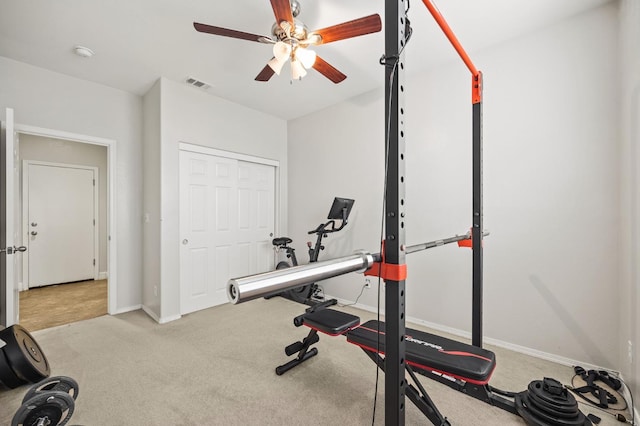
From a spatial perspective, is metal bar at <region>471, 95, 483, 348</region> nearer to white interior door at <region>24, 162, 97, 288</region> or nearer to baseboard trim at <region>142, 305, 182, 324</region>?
baseboard trim at <region>142, 305, 182, 324</region>

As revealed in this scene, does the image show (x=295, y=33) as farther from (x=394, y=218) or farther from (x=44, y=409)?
(x=44, y=409)

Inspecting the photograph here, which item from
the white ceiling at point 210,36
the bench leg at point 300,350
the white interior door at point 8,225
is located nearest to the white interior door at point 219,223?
the white ceiling at point 210,36

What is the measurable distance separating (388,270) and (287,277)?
36 cm

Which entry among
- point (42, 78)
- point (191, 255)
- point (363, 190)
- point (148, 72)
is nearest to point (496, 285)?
point (363, 190)

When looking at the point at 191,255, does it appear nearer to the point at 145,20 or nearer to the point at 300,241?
the point at 300,241

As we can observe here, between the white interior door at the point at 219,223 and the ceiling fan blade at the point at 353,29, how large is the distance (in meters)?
2.34

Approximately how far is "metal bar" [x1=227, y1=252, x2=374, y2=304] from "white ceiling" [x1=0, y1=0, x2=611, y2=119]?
209 cm

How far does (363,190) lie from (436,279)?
53.3 inches

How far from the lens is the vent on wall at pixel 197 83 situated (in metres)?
3.26

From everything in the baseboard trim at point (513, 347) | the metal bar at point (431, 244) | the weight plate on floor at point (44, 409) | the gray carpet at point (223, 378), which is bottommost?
the gray carpet at point (223, 378)

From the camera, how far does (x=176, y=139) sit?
333cm

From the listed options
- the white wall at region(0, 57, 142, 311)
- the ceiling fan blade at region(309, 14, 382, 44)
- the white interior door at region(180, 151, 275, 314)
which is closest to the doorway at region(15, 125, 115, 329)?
the white wall at region(0, 57, 142, 311)

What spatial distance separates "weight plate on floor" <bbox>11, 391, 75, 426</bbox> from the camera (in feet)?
4.40

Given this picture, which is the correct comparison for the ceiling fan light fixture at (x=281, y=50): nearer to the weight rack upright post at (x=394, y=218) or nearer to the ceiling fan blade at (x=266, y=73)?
the ceiling fan blade at (x=266, y=73)
